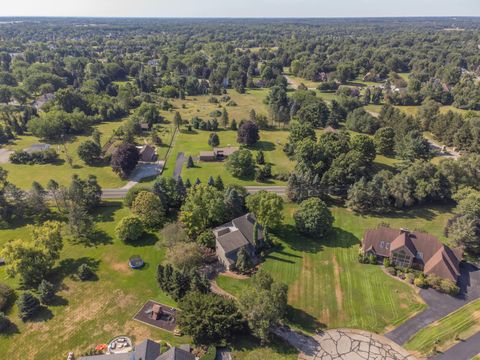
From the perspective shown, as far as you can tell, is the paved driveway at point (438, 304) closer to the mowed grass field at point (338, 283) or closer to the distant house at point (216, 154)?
the mowed grass field at point (338, 283)

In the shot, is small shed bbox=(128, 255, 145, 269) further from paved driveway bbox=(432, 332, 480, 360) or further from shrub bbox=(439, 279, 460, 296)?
shrub bbox=(439, 279, 460, 296)

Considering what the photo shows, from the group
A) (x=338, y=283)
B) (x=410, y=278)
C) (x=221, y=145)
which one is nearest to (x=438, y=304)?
(x=410, y=278)

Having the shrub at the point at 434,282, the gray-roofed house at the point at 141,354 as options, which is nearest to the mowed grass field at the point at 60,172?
the gray-roofed house at the point at 141,354

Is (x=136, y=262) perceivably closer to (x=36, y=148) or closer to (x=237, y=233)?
(x=237, y=233)

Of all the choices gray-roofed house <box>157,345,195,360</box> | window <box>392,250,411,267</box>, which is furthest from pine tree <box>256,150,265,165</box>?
gray-roofed house <box>157,345,195,360</box>

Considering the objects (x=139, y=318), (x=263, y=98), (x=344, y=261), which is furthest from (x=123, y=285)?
(x=263, y=98)

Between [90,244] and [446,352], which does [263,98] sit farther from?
[446,352]
